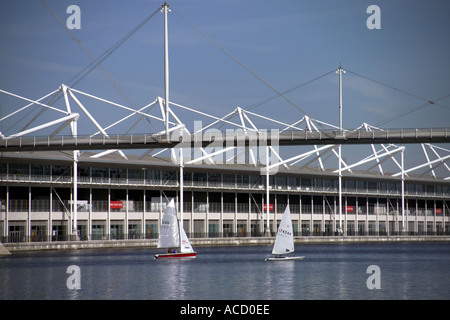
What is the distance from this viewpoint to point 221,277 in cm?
6419

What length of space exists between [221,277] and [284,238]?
66.6 feet

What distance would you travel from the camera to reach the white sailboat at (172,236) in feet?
286

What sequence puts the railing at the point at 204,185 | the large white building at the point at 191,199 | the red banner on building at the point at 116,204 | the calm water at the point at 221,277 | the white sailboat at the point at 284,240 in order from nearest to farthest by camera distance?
the calm water at the point at 221,277, the white sailboat at the point at 284,240, the railing at the point at 204,185, the large white building at the point at 191,199, the red banner on building at the point at 116,204

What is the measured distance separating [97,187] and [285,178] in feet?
132

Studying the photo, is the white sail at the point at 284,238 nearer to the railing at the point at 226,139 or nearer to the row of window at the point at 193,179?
the railing at the point at 226,139

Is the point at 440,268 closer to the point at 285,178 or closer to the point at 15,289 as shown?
the point at 15,289

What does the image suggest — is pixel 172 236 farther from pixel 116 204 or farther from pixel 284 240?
pixel 116 204

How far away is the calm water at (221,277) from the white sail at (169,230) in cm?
282

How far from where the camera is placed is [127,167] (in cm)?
11862

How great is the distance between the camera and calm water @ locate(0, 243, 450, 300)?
175 feet
